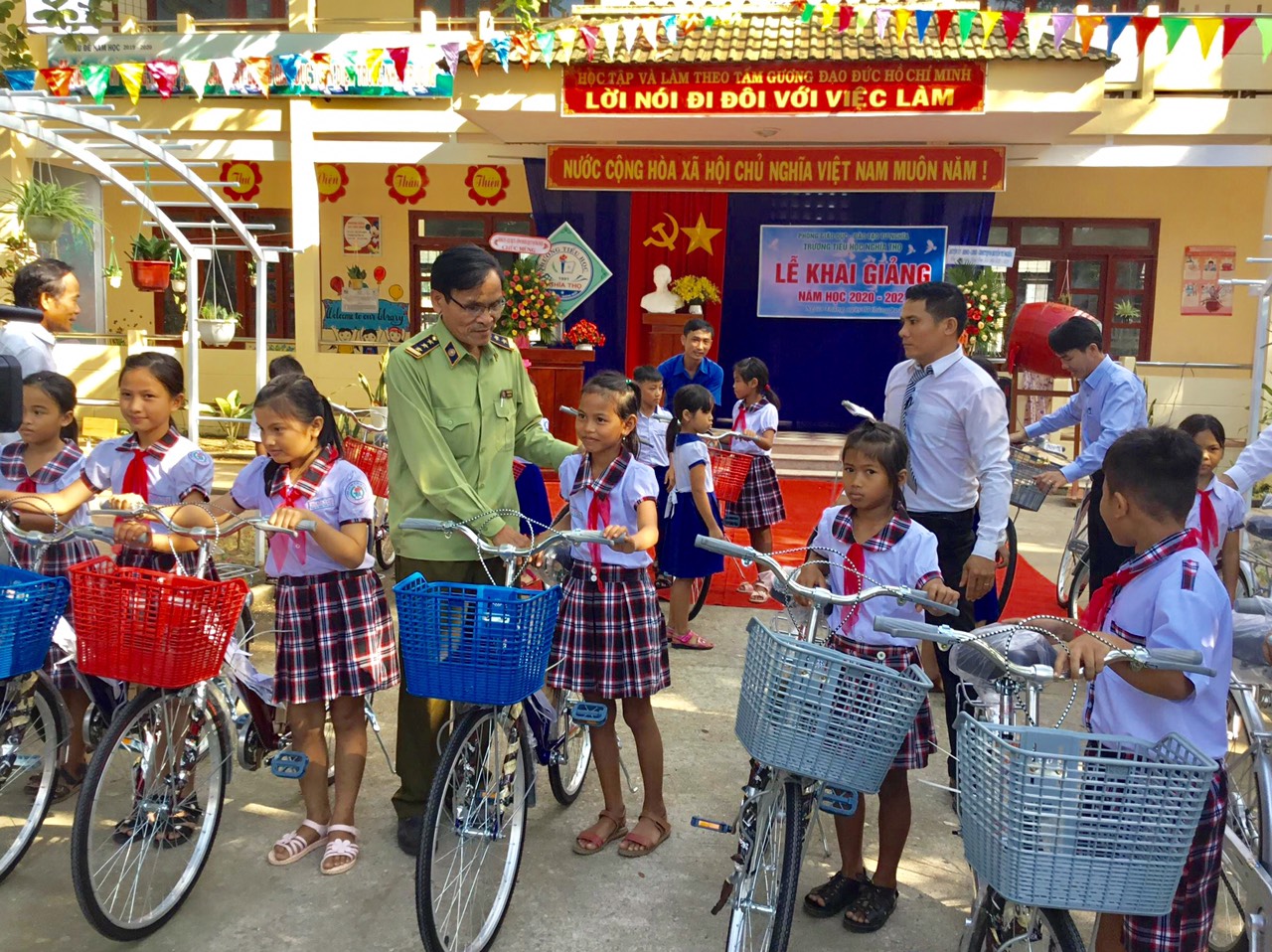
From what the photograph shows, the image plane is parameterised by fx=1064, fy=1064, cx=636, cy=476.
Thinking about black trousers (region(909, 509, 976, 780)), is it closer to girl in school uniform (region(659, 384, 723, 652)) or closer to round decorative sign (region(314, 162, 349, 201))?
girl in school uniform (region(659, 384, 723, 652))

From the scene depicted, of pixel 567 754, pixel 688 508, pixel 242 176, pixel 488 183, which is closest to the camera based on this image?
pixel 567 754

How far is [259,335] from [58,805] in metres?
3.60

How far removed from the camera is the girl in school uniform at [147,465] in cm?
321

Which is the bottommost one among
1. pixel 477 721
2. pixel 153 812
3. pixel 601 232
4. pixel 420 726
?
pixel 153 812

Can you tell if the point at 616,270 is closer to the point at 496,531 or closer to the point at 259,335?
the point at 259,335

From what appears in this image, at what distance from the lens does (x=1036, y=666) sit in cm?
207

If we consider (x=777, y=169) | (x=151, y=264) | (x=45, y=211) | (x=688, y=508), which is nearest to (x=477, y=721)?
(x=688, y=508)

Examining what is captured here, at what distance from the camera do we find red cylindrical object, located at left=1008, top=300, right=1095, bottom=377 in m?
7.73

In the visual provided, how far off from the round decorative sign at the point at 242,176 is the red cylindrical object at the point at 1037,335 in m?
9.50

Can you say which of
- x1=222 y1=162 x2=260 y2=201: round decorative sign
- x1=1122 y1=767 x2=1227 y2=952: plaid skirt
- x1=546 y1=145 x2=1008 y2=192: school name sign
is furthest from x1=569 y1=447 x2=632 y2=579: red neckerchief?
x1=222 y1=162 x2=260 y2=201: round decorative sign

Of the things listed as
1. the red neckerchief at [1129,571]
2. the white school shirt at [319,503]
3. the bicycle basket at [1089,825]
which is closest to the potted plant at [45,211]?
the white school shirt at [319,503]

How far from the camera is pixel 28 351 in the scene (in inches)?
166

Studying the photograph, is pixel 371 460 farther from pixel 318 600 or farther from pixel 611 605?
pixel 611 605

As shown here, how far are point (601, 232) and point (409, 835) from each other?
341 inches
